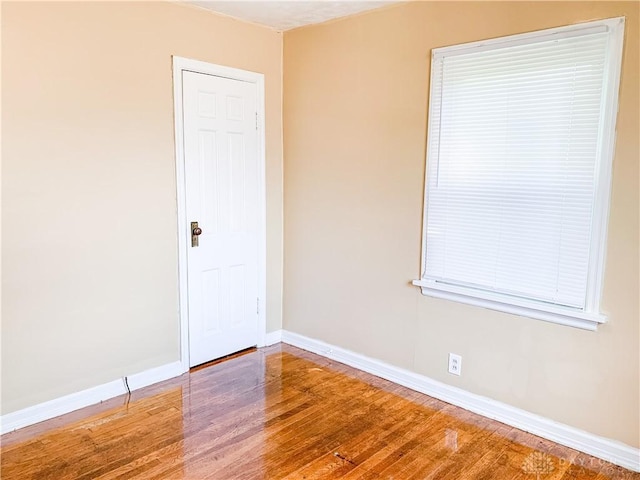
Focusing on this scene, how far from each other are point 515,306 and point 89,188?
96.4 inches

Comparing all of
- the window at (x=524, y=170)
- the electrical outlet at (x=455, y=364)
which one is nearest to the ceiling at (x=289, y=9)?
the window at (x=524, y=170)

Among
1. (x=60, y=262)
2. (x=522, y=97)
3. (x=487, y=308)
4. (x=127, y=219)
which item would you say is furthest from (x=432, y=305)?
(x=60, y=262)

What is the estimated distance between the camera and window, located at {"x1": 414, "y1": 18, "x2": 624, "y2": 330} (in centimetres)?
232

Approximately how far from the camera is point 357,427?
2688mm

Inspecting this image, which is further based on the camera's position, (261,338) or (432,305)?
(261,338)

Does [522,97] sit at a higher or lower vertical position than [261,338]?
higher

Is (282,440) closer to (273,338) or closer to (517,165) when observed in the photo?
(273,338)

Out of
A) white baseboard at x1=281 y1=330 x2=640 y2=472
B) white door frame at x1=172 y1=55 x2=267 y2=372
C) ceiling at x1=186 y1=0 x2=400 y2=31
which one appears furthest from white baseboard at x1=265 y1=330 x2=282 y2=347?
ceiling at x1=186 y1=0 x2=400 y2=31

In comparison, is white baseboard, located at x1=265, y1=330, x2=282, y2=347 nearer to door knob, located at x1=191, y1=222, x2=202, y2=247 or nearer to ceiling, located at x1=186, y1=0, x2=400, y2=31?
door knob, located at x1=191, y1=222, x2=202, y2=247

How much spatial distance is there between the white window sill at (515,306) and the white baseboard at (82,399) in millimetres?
1764

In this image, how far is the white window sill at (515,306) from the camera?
2.41 m

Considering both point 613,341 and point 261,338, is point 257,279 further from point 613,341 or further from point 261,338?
point 613,341

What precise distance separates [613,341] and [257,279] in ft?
7.82

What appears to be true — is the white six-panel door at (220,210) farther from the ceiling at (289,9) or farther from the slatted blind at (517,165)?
the slatted blind at (517,165)
